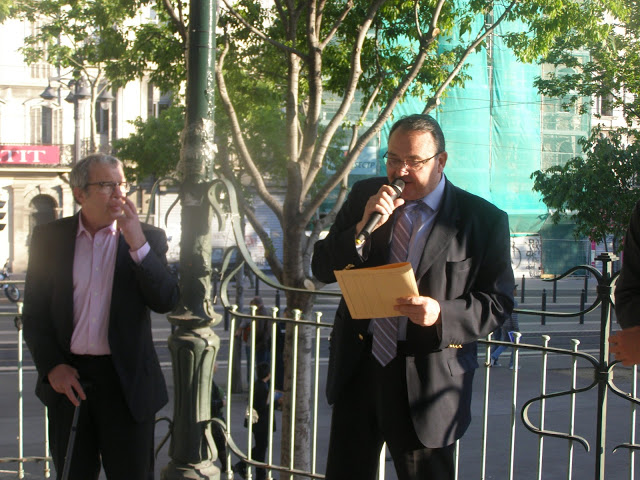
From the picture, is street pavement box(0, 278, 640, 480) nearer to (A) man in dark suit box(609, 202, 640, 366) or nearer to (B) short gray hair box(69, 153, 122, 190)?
(A) man in dark suit box(609, 202, 640, 366)

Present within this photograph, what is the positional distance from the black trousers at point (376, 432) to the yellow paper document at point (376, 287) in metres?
0.24

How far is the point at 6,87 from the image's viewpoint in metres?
35.8

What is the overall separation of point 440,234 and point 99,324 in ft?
4.82

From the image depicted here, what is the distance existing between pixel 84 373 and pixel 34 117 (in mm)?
36045

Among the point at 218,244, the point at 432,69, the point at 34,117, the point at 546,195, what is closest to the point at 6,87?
the point at 34,117

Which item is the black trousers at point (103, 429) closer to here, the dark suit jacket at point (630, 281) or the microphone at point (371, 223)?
the microphone at point (371, 223)

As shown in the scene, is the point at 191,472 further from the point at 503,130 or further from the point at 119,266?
the point at 503,130

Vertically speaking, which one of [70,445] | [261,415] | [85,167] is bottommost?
[261,415]

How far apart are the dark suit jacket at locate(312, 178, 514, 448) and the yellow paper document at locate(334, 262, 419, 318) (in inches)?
6.0

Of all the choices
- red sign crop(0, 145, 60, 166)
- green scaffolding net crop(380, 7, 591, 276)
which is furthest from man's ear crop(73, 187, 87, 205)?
red sign crop(0, 145, 60, 166)

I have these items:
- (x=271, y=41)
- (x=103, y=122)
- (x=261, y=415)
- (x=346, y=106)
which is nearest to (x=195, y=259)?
(x=271, y=41)

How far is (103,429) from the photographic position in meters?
3.14

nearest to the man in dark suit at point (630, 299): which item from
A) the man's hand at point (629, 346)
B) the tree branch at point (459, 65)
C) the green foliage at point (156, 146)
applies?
the man's hand at point (629, 346)

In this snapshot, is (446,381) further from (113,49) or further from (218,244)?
(218,244)
